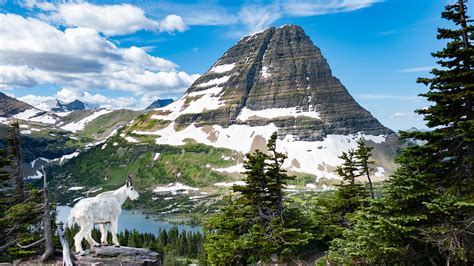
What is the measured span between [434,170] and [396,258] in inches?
209

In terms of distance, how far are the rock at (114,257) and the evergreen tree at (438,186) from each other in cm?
1246

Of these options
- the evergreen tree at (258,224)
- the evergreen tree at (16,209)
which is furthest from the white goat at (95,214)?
the evergreen tree at (258,224)

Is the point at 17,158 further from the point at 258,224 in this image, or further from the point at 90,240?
the point at 258,224

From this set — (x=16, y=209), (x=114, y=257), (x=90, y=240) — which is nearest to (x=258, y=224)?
(x=114, y=257)

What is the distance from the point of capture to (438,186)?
836 inches

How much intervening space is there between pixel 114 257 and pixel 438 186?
1893 cm

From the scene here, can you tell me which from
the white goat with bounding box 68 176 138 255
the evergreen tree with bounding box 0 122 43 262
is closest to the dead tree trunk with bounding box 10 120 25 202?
the evergreen tree with bounding box 0 122 43 262

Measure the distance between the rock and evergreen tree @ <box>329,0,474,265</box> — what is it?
12462mm

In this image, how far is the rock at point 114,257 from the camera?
23406 millimetres

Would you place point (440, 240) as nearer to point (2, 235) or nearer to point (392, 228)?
point (392, 228)

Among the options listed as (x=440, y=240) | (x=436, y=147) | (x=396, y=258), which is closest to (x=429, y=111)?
(x=436, y=147)

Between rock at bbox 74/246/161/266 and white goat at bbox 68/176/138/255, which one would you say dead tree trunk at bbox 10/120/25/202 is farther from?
rock at bbox 74/246/161/266

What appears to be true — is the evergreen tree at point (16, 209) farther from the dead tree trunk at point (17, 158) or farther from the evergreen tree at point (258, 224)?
the evergreen tree at point (258, 224)

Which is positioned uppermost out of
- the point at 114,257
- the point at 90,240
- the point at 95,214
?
the point at 95,214
